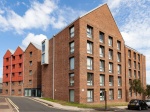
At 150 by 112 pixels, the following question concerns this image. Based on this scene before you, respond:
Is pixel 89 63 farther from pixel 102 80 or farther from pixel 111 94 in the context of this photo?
pixel 111 94

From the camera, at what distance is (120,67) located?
47688 mm

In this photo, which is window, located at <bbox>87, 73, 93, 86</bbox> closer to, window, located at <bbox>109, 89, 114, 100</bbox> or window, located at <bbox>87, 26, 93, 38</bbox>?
window, located at <bbox>87, 26, 93, 38</bbox>

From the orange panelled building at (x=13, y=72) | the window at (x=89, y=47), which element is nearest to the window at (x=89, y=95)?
the window at (x=89, y=47)

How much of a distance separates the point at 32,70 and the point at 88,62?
23492 mm

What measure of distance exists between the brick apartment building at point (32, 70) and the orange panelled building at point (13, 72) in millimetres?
2895

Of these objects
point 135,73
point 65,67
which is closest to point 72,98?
point 65,67

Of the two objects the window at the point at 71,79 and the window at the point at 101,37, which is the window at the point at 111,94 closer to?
the window at the point at 71,79

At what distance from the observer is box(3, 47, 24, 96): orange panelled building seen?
207 ft

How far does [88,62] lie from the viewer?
3816cm

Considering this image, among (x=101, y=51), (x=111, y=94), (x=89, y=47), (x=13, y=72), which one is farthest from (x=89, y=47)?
(x=13, y=72)

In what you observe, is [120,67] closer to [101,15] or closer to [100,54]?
[100,54]

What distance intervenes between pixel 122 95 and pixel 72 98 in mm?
14126


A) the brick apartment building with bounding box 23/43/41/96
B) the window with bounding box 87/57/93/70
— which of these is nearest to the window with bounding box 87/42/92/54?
the window with bounding box 87/57/93/70

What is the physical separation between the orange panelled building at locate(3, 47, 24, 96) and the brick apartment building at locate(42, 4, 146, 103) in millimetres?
17458
